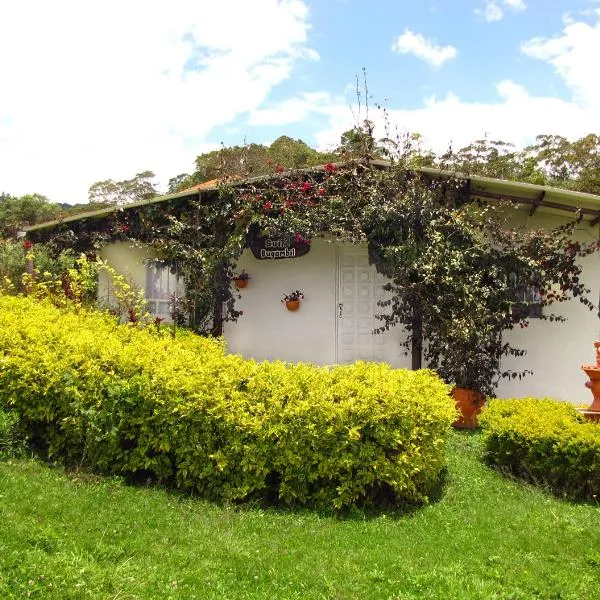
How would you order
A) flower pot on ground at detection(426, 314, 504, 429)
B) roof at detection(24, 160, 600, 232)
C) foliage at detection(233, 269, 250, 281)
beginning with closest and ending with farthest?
flower pot on ground at detection(426, 314, 504, 429) → roof at detection(24, 160, 600, 232) → foliage at detection(233, 269, 250, 281)

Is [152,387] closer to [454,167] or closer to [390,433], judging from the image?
[390,433]

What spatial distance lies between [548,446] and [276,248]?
224 inches

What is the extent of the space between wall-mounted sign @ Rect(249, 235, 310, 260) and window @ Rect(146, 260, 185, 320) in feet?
5.31

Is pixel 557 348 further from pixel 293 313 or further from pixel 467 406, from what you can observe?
pixel 293 313

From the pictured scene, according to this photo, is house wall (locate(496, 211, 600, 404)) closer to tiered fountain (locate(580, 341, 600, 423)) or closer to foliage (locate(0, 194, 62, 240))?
tiered fountain (locate(580, 341, 600, 423))

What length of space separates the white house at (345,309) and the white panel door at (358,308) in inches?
0.6

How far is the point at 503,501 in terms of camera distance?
473 cm

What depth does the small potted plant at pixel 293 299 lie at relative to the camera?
32.4ft

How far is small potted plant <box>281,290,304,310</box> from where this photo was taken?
989 centimetres

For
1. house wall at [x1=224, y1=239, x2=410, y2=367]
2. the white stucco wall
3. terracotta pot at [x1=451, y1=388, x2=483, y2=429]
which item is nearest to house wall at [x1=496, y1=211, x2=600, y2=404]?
terracotta pot at [x1=451, y1=388, x2=483, y2=429]

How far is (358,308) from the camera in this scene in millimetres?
9766

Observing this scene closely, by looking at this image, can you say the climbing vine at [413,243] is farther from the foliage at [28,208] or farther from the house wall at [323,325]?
the foliage at [28,208]

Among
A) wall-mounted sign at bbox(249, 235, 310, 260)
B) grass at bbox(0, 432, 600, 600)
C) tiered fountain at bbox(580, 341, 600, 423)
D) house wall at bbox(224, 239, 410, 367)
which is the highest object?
wall-mounted sign at bbox(249, 235, 310, 260)

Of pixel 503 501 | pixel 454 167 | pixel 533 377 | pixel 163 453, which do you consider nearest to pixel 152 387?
pixel 163 453
